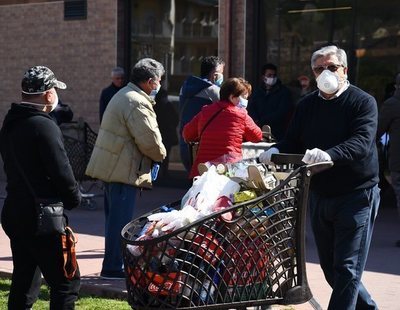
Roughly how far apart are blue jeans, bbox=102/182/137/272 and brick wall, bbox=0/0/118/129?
8114 millimetres

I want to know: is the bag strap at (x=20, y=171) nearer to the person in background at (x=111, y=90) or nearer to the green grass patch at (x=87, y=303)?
the green grass patch at (x=87, y=303)

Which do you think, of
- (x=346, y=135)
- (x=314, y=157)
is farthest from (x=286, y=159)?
(x=346, y=135)

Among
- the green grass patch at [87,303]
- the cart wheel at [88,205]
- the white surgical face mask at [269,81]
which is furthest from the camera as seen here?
the cart wheel at [88,205]

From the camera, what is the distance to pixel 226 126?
8.16 metres

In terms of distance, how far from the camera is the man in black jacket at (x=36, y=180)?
586 centimetres

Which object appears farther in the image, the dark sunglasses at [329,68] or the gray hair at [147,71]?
the gray hair at [147,71]

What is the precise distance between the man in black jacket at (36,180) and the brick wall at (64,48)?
10214 mm

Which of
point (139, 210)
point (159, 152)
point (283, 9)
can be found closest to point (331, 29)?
point (283, 9)

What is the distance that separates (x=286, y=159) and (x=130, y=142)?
273cm

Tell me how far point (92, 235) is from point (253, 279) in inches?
240

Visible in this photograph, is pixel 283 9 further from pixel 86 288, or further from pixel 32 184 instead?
pixel 32 184

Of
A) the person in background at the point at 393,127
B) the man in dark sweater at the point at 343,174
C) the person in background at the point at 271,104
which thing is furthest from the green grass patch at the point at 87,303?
the person in background at the point at 271,104

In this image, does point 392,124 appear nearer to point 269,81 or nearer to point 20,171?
point 269,81

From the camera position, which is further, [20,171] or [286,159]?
[20,171]
